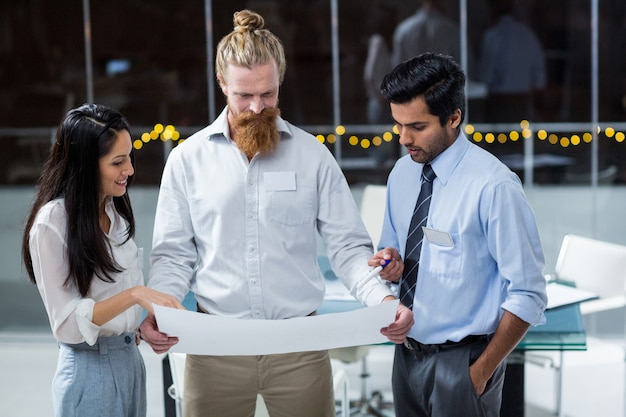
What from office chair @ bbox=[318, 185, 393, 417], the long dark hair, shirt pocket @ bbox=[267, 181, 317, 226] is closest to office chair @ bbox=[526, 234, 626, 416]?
office chair @ bbox=[318, 185, 393, 417]

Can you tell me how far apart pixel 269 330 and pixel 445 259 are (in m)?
0.48

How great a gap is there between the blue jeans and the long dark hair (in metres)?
0.16

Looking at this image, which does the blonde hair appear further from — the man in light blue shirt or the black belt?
the black belt

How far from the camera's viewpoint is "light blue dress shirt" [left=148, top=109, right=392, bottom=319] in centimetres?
224

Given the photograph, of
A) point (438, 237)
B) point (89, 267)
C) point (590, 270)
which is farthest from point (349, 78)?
point (89, 267)

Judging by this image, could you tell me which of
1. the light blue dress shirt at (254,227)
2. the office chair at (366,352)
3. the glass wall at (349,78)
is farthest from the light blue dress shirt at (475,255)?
the glass wall at (349,78)

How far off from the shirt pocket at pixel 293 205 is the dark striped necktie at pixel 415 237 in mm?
273

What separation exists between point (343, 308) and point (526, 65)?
2848mm

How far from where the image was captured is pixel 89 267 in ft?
6.85

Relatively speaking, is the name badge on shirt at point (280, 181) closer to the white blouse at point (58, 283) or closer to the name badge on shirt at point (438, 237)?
the name badge on shirt at point (438, 237)

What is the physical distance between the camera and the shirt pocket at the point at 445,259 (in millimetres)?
2123

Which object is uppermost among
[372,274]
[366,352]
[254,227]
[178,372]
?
[254,227]

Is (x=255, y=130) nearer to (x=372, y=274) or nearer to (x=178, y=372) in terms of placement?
(x=372, y=274)

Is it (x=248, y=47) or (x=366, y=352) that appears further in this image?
(x=366, y=352)
